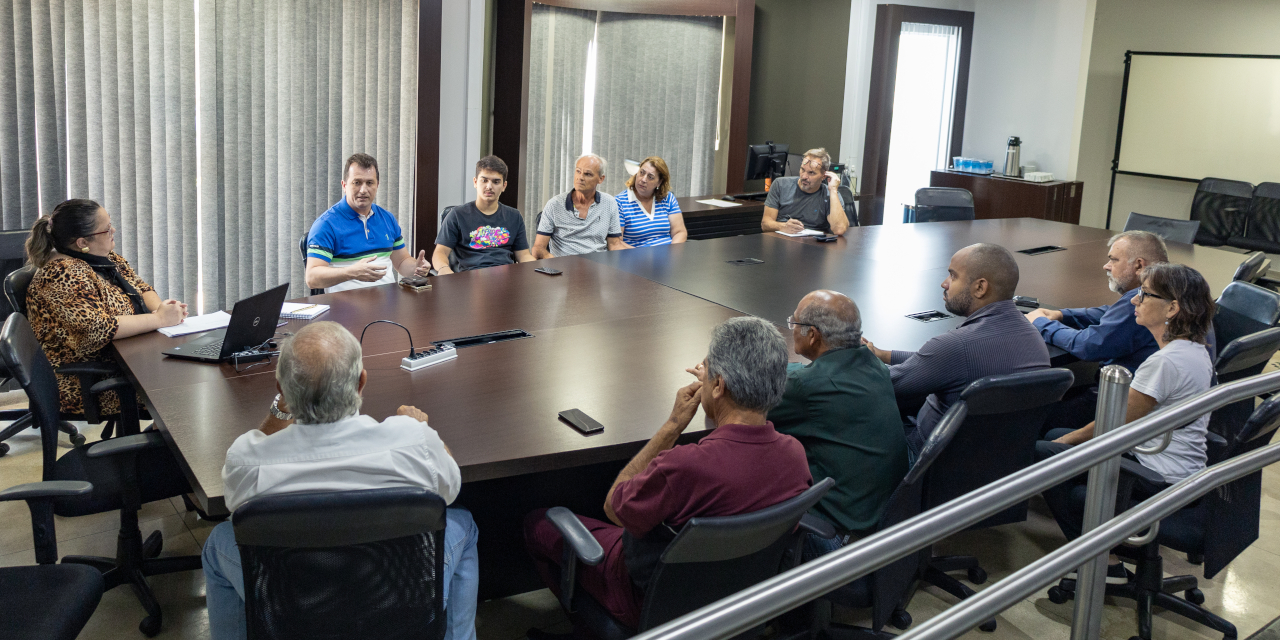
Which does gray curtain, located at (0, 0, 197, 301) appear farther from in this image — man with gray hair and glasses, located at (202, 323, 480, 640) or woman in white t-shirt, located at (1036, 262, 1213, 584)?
woman in white t-shirt, located at (1036, 262, 1213, 584)

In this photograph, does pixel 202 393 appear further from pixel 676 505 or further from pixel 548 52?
pixel 548 52

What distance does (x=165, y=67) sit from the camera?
499 cm

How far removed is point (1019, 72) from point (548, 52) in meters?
4.75

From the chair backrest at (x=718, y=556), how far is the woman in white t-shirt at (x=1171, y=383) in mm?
1252

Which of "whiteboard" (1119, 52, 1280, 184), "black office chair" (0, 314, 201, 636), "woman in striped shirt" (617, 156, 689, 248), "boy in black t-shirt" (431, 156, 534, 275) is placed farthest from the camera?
"whiteboard" (1119, 52, 1280, 184)

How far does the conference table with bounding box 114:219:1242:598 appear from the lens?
8.20 ft

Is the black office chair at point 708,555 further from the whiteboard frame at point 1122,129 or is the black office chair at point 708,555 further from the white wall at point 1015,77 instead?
the whiteboard frame at point 1122,129

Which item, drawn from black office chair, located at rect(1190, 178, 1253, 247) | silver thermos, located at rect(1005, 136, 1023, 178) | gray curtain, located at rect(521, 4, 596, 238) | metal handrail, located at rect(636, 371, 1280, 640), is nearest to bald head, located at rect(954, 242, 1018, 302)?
metal handrail, located at rect(636, 371, 1280, 640)

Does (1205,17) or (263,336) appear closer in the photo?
(263,336)

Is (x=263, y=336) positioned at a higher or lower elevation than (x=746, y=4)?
lower

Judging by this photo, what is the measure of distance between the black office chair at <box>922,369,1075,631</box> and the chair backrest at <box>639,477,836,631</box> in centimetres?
68

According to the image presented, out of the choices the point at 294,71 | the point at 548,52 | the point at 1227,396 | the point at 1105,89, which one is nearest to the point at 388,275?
the point at 294,71

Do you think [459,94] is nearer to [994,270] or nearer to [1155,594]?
[994,270]

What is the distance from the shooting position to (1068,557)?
1455 millimetres
